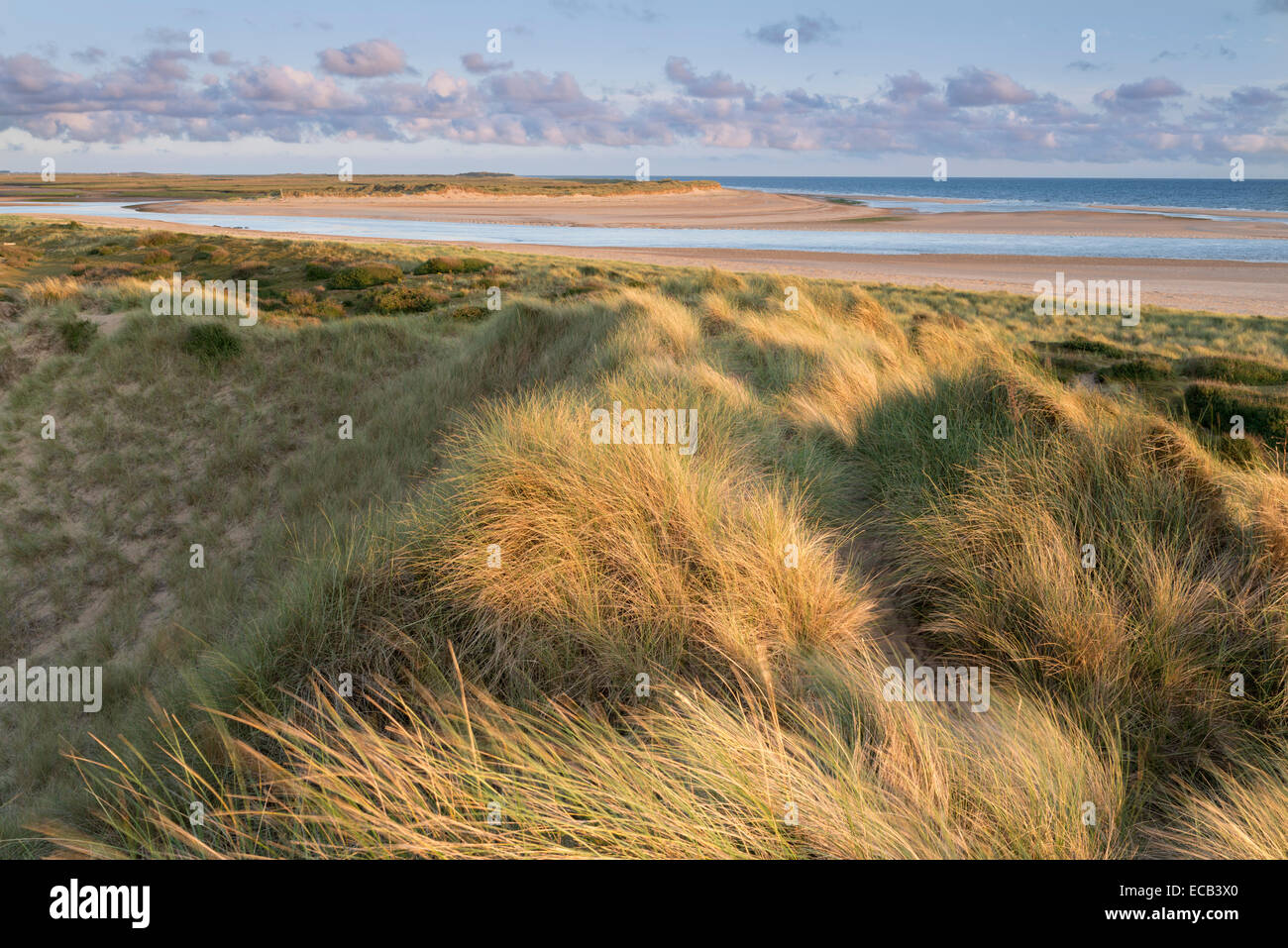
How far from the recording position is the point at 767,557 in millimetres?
4512

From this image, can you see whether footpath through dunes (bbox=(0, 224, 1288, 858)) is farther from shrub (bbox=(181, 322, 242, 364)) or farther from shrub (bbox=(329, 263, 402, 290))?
shrub (bbox=(329, 263, 402, 290))

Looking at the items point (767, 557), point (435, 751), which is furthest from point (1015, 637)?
point (435, 751)

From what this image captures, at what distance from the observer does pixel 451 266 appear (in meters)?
31.2

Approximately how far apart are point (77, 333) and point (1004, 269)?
3805cm

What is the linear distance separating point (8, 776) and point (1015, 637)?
8.44 m

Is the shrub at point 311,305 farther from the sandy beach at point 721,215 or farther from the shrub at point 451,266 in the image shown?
the sandy beach at point 721,215

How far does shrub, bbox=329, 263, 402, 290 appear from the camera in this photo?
26859mm

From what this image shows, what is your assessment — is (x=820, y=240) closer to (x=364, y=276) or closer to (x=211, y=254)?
(x=364, y=276)

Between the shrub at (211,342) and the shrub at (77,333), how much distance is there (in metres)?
2.47

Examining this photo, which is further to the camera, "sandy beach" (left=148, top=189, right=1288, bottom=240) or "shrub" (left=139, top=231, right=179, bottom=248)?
"sandy beach" (left=148, top=189, right=1288, bottom=240)

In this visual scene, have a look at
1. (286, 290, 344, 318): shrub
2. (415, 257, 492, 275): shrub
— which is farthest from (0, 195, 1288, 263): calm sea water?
(286, 290, 344, 318): shrub

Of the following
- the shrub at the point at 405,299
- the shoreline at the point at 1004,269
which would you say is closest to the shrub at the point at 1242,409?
the shrub at the point at 405,299

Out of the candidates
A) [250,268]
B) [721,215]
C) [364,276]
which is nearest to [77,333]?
[364,276]

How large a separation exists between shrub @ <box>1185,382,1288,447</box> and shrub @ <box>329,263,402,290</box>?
955 inches
